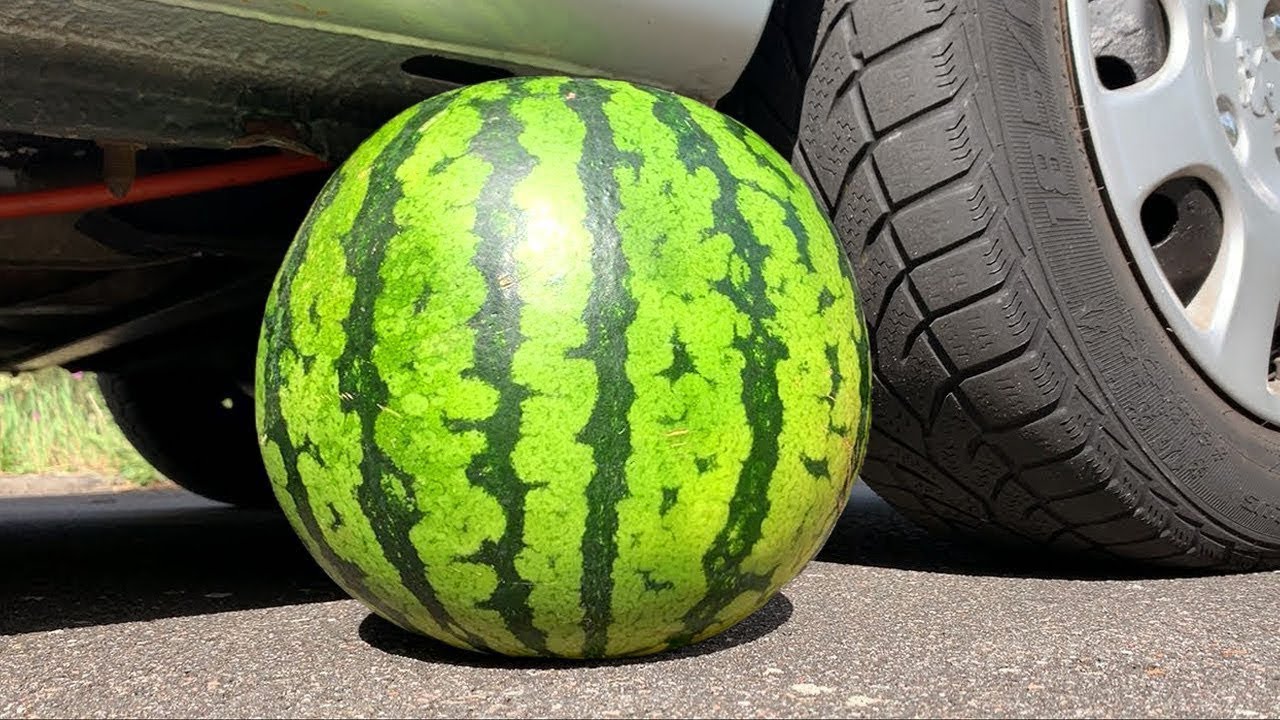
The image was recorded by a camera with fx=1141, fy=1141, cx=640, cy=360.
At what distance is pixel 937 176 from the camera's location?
1740 millimetres

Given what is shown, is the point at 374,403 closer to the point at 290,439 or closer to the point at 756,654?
the point at 290,439

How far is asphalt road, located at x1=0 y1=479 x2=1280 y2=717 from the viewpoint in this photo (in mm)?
1241

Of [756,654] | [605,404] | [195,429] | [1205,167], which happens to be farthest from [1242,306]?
[195,429]

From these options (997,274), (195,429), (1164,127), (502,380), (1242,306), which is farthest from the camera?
(195,429)

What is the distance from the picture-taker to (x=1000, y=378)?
5.79ft

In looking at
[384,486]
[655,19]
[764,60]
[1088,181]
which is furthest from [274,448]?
[1088,181]

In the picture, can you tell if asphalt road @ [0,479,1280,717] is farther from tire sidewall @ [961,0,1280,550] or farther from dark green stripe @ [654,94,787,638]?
tire sidewall @ [961,0,1280,550]

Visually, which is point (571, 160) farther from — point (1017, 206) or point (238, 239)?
point (238, 239)

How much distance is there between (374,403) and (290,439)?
0.55 ft

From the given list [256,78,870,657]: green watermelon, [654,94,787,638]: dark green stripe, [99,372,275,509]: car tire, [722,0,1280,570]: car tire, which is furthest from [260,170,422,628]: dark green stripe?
[99,372,275,509]: car tire

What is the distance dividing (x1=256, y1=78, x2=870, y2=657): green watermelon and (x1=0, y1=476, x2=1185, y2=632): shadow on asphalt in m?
Answer: 0.19

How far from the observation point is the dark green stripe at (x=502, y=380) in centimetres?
126

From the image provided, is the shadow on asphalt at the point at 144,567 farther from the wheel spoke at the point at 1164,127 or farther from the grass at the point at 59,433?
the grass at the point at 59,433

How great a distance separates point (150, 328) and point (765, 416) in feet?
5.43
